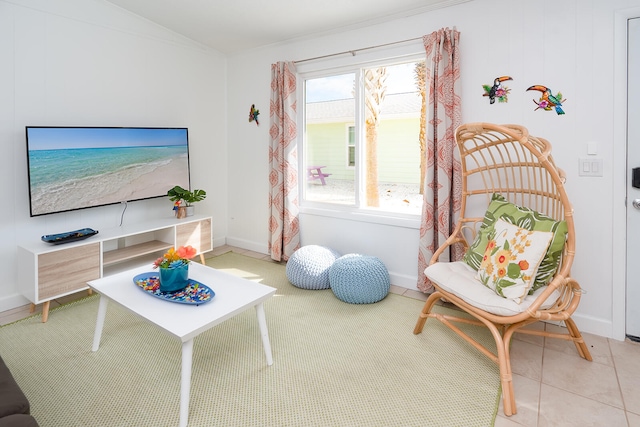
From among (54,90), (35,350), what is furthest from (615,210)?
(54,90)

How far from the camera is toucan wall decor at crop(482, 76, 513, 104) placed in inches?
106

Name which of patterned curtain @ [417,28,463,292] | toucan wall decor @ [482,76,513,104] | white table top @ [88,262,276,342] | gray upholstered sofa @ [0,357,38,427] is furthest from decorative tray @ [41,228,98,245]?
toucan wall decor @ [482,76,513,104]

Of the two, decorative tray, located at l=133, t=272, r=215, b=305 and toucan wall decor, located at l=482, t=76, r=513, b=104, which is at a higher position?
toucan wall decor, located at l=482, t=76, r=513, b=104

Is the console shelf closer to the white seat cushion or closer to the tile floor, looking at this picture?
the white seat cushion

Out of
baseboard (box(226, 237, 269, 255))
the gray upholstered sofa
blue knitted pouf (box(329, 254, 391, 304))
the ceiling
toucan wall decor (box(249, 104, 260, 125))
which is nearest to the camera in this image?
the gray upholstered sofa

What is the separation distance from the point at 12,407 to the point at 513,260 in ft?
7.45

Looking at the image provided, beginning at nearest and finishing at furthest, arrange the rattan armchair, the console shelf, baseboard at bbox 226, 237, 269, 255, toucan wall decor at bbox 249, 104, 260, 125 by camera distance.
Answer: the rattan armchair → the console shelf → toucan wall decor at bbox 249, 104, 260, 125 → baseboard at bbox 226, 237, 269, 255

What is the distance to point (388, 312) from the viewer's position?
2832 millimetres

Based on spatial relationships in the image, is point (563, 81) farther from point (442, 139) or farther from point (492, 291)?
point (492, 291)

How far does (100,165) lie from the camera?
3.19 m

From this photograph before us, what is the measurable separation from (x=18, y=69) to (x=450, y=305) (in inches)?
151

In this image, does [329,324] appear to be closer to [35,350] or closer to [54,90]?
[35,350]

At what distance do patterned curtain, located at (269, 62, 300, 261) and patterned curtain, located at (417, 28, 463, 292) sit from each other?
145cm

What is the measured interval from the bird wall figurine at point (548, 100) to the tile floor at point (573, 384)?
1.56m
